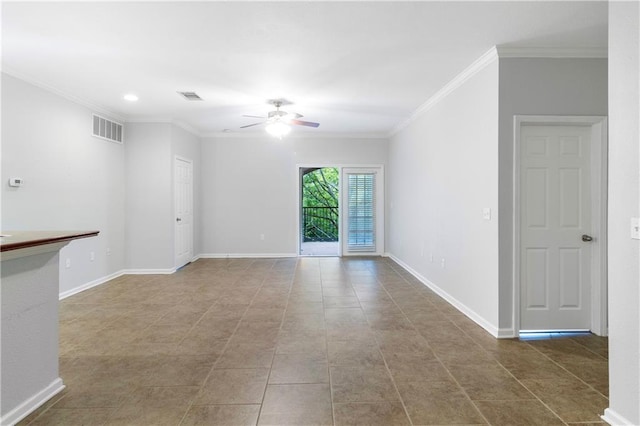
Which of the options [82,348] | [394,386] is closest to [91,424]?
[82,348]

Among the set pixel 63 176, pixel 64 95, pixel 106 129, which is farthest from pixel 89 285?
pixel 64 95

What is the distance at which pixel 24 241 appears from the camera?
193 cm

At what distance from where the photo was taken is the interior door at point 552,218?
3.29 metres

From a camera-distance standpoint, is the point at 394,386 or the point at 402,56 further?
the point at 402,56

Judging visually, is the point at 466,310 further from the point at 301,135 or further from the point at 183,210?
the point at 183,210

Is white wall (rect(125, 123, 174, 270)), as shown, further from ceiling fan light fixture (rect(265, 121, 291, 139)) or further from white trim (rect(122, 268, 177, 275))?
ceiling fan light fixture (rect(265, 121, 291, 139))

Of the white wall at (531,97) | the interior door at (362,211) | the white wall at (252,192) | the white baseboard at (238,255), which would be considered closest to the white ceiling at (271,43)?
the white wall at (531,97)

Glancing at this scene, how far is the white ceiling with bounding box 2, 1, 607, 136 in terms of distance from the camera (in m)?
2.59

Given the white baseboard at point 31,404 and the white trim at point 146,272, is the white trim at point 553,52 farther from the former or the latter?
the white trim at point 146,272

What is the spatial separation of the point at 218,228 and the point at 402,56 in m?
5.44
